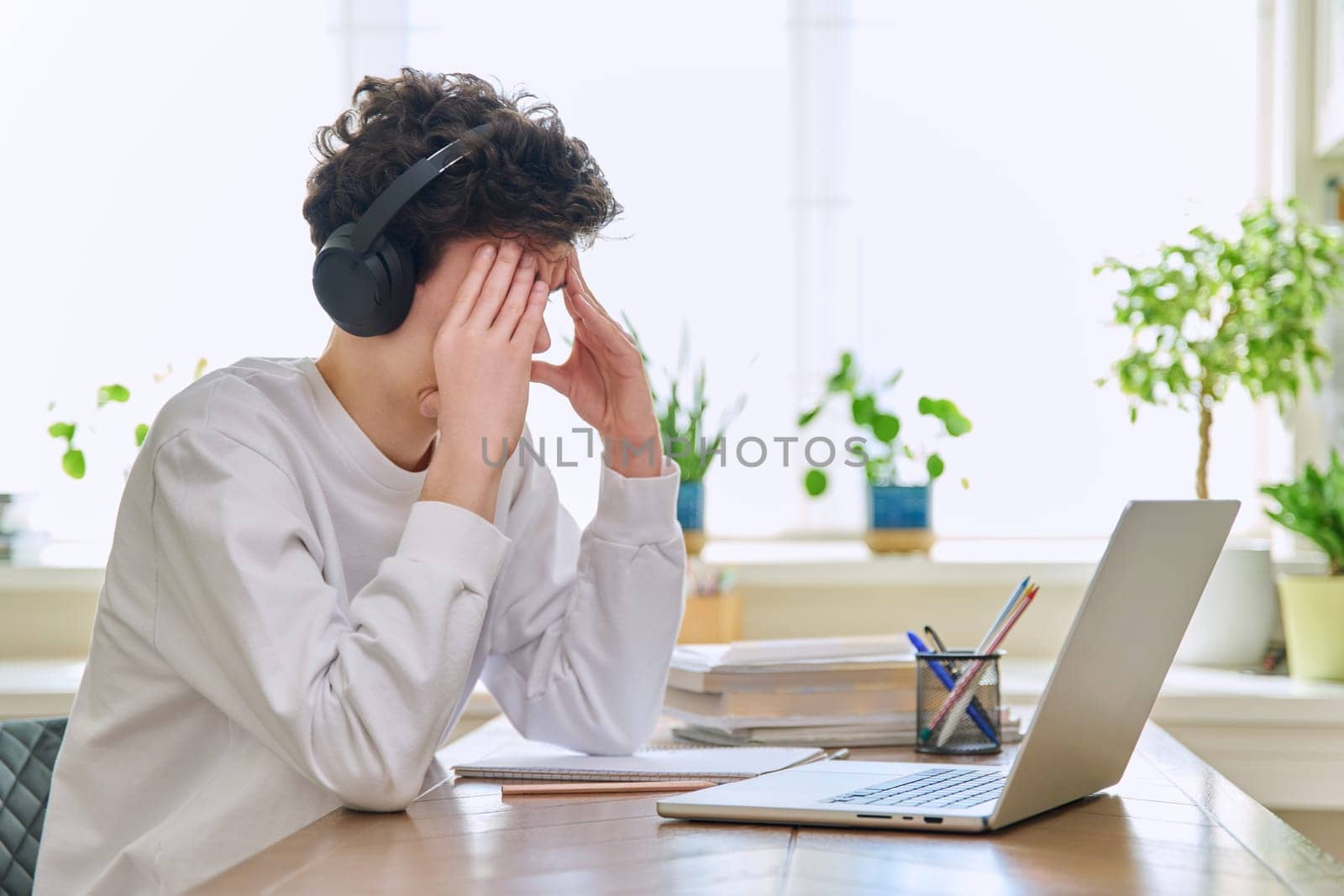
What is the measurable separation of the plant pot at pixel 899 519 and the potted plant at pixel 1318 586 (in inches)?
Result: 22.5

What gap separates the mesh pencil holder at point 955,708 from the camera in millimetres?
1211

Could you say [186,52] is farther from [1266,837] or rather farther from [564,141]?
[1266,837]

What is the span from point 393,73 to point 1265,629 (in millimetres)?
1846

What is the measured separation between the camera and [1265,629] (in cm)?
208

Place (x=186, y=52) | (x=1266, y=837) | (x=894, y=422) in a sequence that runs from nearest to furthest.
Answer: (x=1266, y=837), (x=894, y=422), (x=186, y=52)

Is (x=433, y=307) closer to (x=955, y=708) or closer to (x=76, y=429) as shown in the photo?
(x=955, y=708)

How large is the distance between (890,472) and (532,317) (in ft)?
4.48

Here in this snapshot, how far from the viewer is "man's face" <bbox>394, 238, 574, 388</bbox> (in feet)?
3.68

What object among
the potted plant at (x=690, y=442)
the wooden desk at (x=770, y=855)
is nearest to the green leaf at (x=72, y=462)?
the potted plant at (x=690, y=442)

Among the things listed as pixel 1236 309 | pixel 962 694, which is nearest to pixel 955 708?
pixel 962 694

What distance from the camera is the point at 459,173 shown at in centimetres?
110

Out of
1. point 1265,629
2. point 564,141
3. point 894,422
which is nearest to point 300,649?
point 564,141

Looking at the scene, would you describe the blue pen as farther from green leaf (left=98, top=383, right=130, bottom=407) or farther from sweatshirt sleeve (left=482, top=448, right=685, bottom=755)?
green leaf (left=98, top=383, right=130, bottom=407)

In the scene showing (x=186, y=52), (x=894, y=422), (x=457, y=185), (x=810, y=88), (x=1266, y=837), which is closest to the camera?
(x=1266, y=837)
